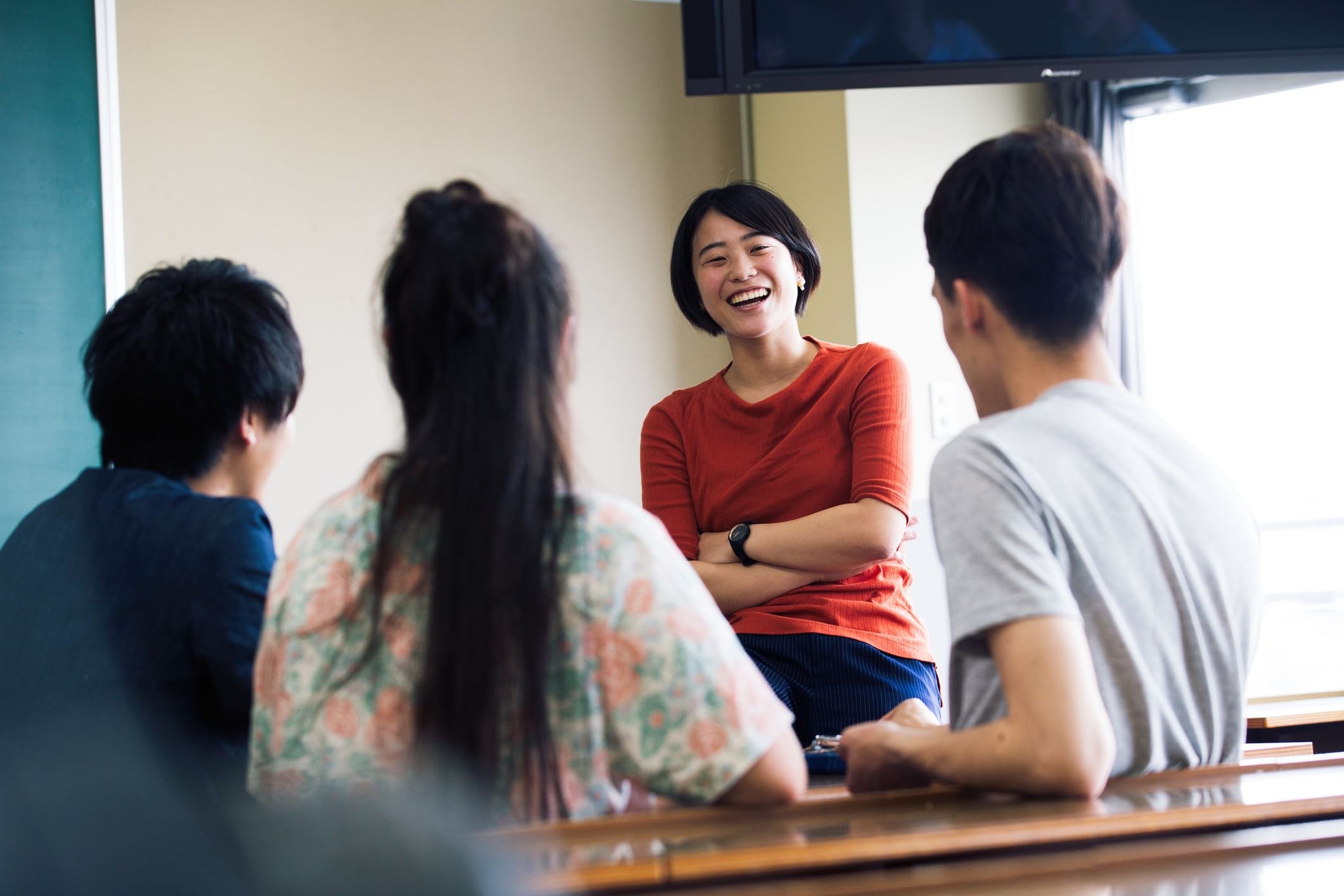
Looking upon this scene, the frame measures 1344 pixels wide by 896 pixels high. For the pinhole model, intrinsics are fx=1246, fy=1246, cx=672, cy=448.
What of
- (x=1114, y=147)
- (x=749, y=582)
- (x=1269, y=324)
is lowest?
Answer: (x=749, y=582)

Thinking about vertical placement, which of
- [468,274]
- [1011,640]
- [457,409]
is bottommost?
[1011,640]

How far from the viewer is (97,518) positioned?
1.32 m

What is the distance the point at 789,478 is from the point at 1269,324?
85.0 inches

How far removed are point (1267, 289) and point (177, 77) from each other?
10.6 feet

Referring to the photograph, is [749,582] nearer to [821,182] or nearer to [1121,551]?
[1121,551]

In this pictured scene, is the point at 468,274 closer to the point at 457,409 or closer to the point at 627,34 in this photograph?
the point at 457,409

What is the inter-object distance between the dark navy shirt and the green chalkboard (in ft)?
6.90

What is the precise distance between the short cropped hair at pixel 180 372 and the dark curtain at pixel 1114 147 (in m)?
2.85

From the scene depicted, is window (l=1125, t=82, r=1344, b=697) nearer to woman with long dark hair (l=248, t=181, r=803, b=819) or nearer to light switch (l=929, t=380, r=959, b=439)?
light switch (l=929, t=380, r=959, b=439)

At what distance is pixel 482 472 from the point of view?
106 cm

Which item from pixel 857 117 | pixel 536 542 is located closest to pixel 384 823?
pixel 536 542

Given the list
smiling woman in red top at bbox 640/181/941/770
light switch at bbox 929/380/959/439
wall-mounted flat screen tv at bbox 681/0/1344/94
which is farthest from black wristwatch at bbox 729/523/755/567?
light switch at bbox 929/380/959/439

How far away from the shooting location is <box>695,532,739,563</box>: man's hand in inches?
87.4

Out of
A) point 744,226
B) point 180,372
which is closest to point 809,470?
point 744,226
